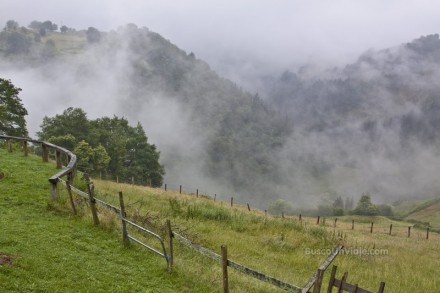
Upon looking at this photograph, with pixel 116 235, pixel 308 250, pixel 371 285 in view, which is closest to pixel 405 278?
pixel 371 285

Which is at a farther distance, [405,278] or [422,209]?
[422,209]

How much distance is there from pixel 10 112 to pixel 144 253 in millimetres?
42785

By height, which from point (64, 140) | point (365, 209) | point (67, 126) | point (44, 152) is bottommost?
point (365, 209)

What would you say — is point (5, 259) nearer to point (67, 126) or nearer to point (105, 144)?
point (67, 126)

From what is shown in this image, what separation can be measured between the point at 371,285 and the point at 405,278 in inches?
97.8

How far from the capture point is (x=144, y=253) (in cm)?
1201

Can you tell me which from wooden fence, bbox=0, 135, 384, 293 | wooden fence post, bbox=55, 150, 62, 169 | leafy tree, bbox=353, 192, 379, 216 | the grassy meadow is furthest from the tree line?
leafy tree, bbox=353, 192, 379, 216

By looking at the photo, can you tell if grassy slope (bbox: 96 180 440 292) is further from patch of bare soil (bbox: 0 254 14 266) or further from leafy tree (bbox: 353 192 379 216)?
leafy tree (bbox: 353 192 379 216)

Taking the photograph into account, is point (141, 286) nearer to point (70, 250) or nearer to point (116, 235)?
point (70, 250)

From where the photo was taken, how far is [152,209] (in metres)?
22.0

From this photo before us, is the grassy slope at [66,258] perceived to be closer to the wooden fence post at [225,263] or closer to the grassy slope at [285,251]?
the wooden fence post at [225,263]

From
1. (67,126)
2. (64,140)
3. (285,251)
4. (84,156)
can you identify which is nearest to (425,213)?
(67,126)

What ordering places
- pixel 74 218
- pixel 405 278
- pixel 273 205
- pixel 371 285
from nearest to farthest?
pixel 74 218 < pixel 371 285 < pixel 405 278 < pixel 273 205

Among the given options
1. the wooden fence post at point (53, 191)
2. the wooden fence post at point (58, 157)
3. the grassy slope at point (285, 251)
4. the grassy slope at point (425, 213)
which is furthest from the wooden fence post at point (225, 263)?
the grassy slope at point (425, 213)
